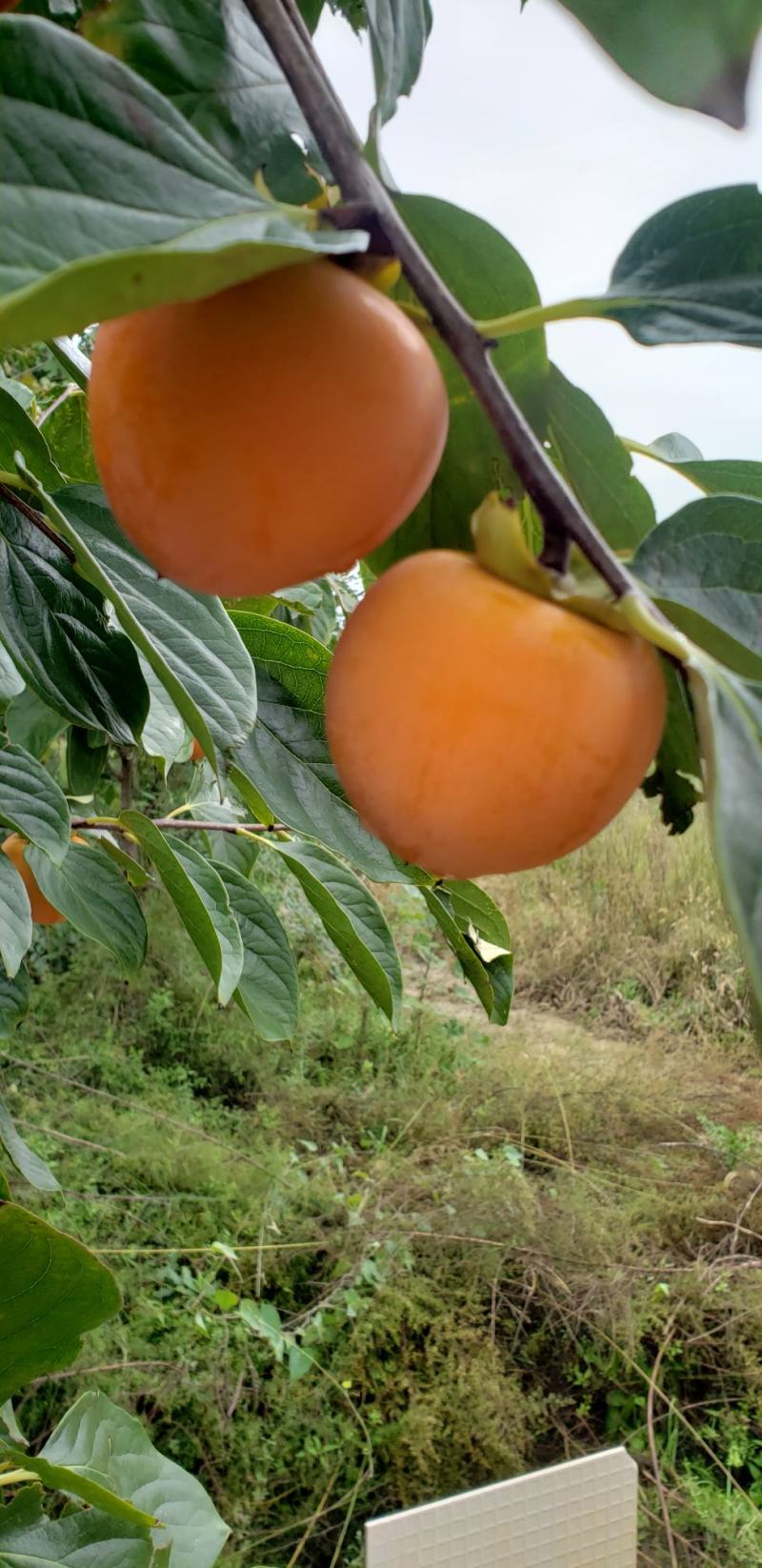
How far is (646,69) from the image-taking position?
0.23 meters

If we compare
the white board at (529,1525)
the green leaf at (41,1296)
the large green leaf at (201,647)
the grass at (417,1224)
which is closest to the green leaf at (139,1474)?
the green leaf at (41,1296)

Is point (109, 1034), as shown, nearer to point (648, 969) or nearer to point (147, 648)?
point (648, 969)

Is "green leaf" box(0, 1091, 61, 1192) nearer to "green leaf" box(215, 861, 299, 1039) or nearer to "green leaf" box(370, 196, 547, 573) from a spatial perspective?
"green leaf" box(215, 861, 299, 1039)

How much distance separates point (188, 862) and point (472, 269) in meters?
0.48

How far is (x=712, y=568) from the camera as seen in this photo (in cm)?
21

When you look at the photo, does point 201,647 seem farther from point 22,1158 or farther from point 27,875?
point 27,875

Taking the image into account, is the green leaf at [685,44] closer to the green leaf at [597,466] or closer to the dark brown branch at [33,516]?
the green leaf at [597,466]

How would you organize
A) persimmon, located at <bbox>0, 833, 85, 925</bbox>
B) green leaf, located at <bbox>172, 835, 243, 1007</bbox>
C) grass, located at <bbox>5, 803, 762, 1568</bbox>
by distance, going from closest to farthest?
green leaf, located at <bbox>172, 835, 243, 1007</bbox>
persimmon, located at <bbox>0, 833, 85, 925</bbox>
grass, located at <bbox>5, 803, 762, 1568</bbox>

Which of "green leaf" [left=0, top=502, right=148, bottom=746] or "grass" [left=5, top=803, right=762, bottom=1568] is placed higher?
"green leaf" [left=0, top=502, right=148, bottom=746]

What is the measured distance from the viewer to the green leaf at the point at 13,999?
0.79 m

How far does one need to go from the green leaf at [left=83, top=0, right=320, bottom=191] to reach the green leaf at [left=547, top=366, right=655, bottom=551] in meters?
0.08

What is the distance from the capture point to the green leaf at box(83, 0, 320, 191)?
208mm

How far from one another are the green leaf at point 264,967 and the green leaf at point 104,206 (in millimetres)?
660

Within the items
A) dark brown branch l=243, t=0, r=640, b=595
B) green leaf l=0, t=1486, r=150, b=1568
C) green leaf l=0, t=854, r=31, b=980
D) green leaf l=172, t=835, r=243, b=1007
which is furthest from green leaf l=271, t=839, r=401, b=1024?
dark brown branch l=243, t=0, r=640, b=595
